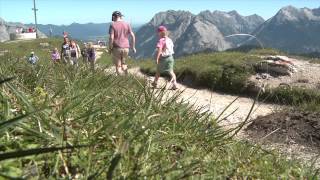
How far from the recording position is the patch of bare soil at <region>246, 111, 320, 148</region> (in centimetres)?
1161

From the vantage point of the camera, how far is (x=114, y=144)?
371 cm

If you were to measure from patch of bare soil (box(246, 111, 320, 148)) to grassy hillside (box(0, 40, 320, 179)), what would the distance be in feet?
20.6

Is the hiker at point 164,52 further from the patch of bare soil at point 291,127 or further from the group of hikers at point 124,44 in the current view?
the patch of bare soil at point 291,127

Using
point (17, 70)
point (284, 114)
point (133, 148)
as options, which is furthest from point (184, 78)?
point (133, 148)

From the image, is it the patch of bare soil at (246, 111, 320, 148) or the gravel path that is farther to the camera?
the gravel path

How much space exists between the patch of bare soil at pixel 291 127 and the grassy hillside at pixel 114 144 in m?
6.29

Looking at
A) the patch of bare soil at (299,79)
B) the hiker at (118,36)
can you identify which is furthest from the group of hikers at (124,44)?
the patch of bare soil at (299,79)

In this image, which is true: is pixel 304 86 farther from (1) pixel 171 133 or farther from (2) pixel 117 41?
(1) pixel 171 133

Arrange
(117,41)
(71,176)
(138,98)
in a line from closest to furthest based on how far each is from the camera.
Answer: (71,176) < (138,98) < (117,41)

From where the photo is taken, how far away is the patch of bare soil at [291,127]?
38.1 ft

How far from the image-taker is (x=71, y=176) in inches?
137

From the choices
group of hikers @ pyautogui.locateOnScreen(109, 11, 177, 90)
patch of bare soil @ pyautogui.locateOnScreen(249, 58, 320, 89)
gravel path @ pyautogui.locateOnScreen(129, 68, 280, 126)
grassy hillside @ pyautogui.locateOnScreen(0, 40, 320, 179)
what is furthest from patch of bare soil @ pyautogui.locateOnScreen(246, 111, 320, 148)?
grassy hillside @ pyautogui.locateOnScreen(0, 40, 320, 179)

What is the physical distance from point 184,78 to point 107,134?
19.9 meters

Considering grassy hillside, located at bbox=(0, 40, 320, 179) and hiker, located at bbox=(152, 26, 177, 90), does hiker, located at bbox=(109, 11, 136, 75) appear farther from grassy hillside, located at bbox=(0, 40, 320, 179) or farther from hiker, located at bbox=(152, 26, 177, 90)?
grassy hillside, located at bbox=(0, 40, 320, 179)
